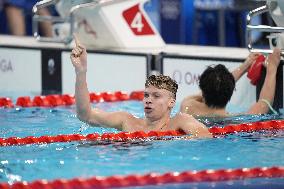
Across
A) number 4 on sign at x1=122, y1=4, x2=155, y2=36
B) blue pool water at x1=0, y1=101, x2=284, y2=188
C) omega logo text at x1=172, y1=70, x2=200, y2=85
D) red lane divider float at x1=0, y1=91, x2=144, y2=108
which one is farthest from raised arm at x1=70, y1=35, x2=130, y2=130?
number 4 on sign at x1=122, y1=4, x2=155, y2=36

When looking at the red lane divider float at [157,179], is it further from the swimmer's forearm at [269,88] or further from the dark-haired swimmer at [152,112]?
the swimmer's forearm at [269,88]

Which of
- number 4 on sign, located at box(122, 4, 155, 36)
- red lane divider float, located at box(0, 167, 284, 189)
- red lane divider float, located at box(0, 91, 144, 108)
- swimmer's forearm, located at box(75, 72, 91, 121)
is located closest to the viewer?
red lane divider float, located at box(0, 167, 284, 189)

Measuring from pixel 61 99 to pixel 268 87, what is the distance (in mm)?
1785

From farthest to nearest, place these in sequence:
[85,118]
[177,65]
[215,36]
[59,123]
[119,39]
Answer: [215,36]
[119,39]
[177,65]
[59,123]
[85,118]

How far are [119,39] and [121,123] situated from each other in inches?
113

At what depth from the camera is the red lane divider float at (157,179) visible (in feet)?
15.7

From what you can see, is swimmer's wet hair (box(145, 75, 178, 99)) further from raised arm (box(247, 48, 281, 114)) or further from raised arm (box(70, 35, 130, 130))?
raised arm (box(247, 48, 281, 114))

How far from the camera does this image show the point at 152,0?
39.6ft

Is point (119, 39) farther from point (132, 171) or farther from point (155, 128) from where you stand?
point (132, 171)

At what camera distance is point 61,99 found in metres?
8.25

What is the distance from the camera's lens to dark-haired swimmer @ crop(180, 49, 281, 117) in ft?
22.6

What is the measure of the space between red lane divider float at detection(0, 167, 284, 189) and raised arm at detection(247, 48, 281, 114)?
2113 mm

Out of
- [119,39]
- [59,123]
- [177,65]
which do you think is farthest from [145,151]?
[119,39]

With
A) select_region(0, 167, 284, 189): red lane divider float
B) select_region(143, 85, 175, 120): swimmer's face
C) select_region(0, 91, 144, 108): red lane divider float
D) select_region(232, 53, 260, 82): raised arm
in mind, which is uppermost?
select_region(232, 53, 260, 82): raised arm
